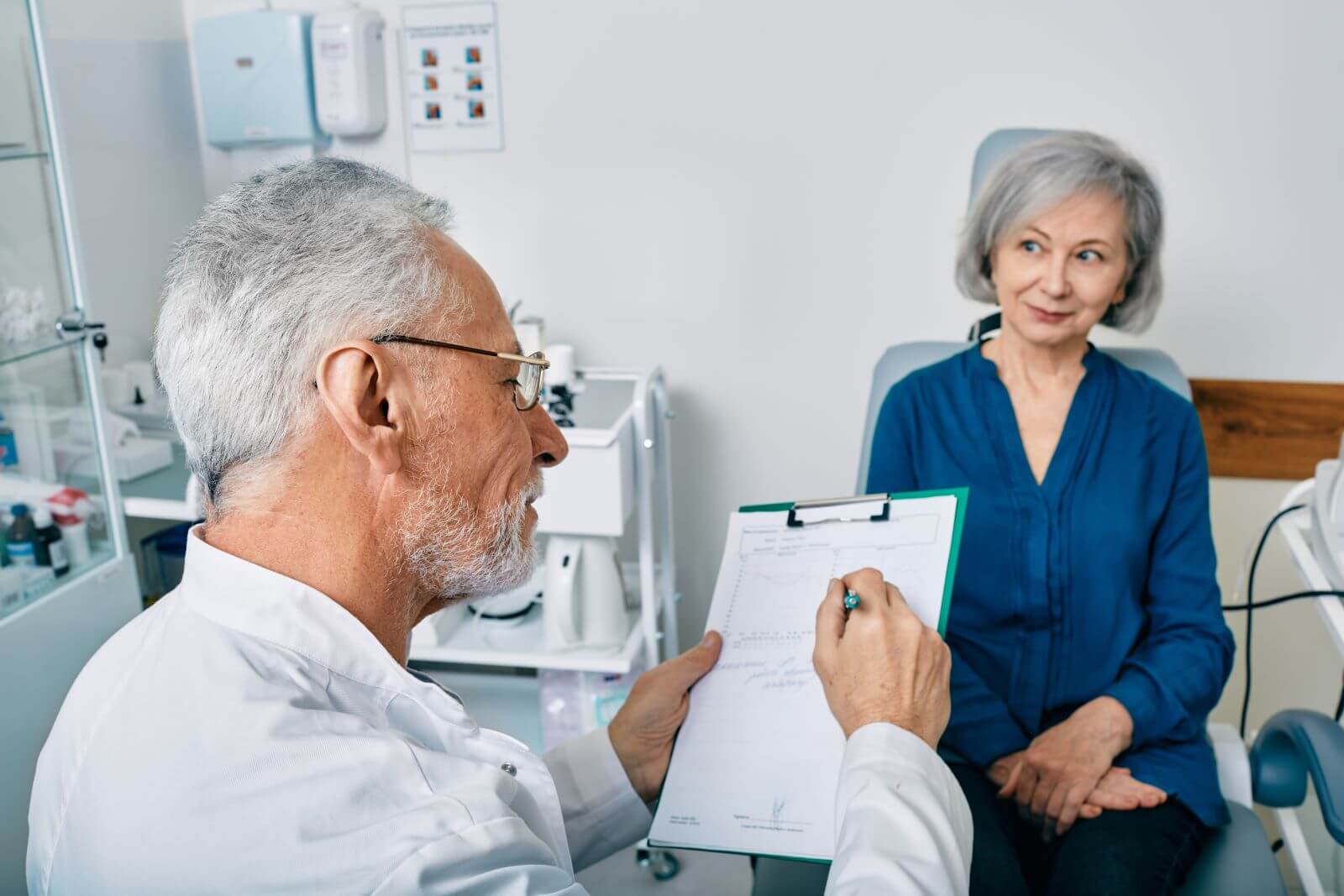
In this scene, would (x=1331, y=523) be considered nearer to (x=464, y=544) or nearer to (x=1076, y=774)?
(x=1076, y=774)

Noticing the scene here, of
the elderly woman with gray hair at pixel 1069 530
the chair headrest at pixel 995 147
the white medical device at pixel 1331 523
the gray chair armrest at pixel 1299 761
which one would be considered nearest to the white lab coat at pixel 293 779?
the elderly woman with gray hair at pixel 1069 530

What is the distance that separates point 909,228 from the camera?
2.09 m

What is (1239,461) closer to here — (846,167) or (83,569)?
(846,167)

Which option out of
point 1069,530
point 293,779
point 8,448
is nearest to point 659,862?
point 1069,530

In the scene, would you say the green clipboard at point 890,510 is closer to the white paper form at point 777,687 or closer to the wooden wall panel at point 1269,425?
the white paper form at point 777,687

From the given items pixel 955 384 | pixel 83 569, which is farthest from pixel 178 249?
pixel 83 569

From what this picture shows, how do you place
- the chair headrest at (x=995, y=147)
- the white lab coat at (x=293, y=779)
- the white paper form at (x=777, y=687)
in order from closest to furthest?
the white lab coat at (x=293, y=779)
the white paper form at (x=777, y=687)
the chair headrest at (x=995, y=147)

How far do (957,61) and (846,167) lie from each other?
0.28 metres

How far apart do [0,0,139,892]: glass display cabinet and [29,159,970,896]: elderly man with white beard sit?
99 centimetres

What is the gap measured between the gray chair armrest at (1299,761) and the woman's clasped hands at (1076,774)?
0.17 m

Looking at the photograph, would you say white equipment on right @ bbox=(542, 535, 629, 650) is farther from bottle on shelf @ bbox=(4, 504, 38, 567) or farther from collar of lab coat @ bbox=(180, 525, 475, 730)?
collar of lab coat @ bbox=(180, 525, 475, 730)

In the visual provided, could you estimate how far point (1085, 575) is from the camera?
1380 mm

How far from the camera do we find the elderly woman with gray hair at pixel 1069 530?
4.26 ft

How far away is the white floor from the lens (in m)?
2.04
